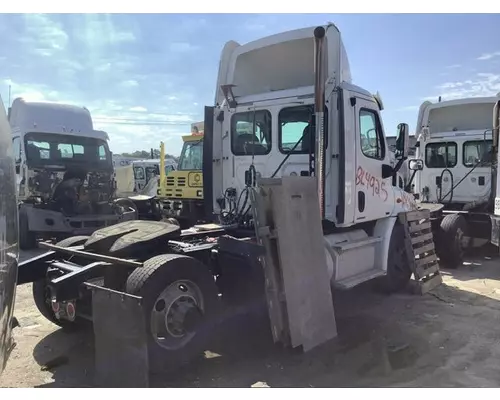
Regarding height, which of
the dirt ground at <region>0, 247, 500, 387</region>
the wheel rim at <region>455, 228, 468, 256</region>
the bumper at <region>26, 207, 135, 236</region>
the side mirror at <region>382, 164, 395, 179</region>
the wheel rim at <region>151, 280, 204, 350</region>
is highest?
the side mirror at <region>382, 164, 395, 179</region>

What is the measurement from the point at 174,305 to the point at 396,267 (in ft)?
12.6

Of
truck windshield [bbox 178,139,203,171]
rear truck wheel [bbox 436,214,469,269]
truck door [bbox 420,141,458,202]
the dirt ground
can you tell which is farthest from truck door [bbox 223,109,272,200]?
truck door [bbox 420,141,458,202]

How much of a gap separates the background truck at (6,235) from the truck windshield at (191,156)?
9428mm

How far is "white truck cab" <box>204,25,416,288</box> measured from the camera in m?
5.44

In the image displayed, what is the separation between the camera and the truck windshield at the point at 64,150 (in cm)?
1039

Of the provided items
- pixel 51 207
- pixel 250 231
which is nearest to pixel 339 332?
pixel 250 231

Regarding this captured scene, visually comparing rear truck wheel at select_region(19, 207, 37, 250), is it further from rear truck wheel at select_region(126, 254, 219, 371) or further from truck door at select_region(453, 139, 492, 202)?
truck door at select_region(453, 139, 492, 202)

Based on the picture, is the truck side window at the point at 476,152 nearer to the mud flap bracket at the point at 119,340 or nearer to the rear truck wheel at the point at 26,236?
the mud flap bracket at the point at 119,340

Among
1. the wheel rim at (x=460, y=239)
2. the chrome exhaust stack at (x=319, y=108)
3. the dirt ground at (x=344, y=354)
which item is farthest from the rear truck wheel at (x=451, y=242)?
the chrome exhaust stack at (x=319, y=108)

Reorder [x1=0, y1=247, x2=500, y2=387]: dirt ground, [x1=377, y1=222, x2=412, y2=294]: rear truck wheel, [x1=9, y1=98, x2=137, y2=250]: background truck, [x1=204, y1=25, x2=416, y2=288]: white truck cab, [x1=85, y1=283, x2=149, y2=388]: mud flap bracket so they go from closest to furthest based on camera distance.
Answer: [x1=85, y1=283, x2=149, y2=388]: mud flap bracket → [x1=0, y1=247, x2=500, y2=387]: dirt ground → [x1=204, y1=25, x2=416, y2=288]: white truck cab → [x1=377, y1=222, x2=412, y2=294]: rear truck wheel → [x1=9, y1=98, x2=137, y2=250]: background truck

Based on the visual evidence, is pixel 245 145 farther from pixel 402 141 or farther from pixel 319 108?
pixel 402 141

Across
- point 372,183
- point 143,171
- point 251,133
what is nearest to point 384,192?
point 372,183

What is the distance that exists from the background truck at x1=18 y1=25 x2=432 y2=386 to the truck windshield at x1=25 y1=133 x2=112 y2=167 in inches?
223

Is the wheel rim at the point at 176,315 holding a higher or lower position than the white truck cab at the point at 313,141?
lower
